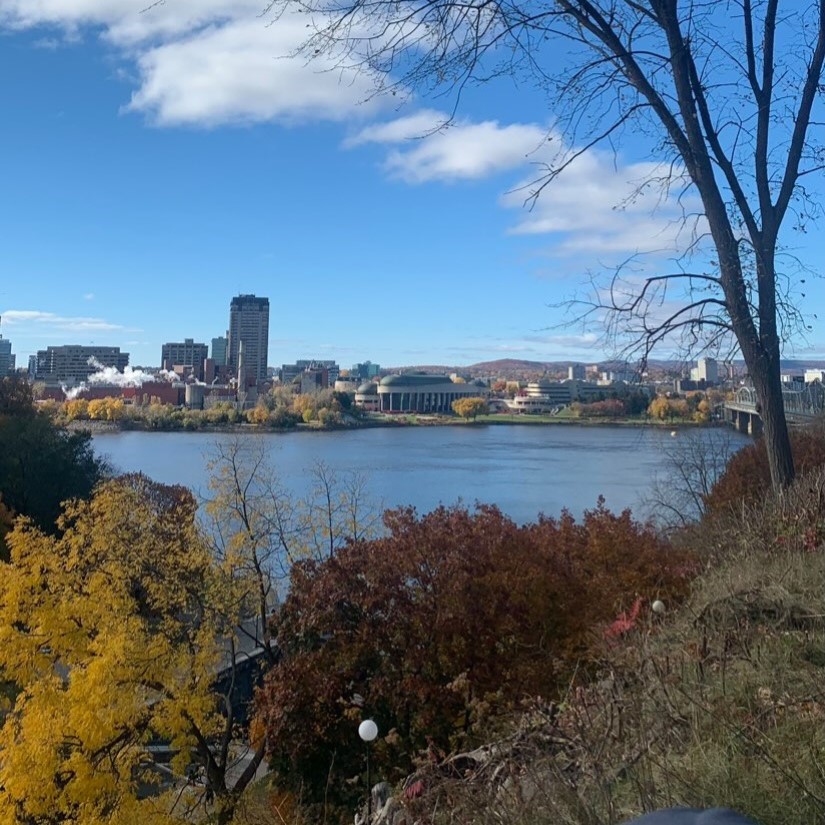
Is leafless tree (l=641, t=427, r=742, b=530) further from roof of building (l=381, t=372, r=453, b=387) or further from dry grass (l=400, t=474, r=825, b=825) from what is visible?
roof of building (l=381, t=372, r=453, b=387)

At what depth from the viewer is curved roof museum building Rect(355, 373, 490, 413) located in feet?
272

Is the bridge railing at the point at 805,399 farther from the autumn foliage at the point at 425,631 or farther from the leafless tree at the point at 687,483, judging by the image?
the autumn foliage at the point at 425,631

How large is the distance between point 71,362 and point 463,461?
100m

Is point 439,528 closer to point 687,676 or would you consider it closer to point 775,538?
point 775,538

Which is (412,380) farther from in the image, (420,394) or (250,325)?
(250,325)

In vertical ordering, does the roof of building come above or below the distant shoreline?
above

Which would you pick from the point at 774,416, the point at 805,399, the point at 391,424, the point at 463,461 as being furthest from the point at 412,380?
the point at 774,416

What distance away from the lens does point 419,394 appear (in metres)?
83.4

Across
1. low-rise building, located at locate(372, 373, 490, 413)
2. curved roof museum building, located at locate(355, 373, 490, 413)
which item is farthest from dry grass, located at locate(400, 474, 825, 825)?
low-rise building, located at locate(372, 373, 490, 413)

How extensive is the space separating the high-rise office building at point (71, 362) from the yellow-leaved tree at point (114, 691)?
4394 inches

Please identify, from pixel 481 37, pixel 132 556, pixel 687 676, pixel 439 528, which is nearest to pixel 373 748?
pixel 439 528

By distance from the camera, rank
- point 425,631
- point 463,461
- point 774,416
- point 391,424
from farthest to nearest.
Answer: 1. point 391,424
2. point 463,461
3. point 425,631
4. point 774,416

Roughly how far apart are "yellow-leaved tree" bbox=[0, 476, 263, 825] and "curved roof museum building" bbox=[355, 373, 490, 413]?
2768 inches

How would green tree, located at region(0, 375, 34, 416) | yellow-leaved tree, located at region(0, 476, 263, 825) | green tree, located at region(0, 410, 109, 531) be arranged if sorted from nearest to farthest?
yellow-leaved tree, located at region(0, 476, 263, 825)
green tree, located at region(0, 410, 109, 531)
green tree, located at region(0, 375, 34, 416)
